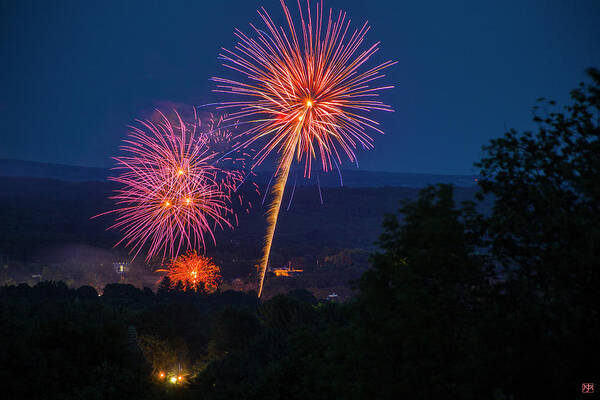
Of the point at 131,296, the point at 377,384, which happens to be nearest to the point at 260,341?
the point at 377,384

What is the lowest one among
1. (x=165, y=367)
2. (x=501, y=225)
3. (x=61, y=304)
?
(x=165, y=367)

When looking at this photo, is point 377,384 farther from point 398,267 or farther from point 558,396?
point 558,396

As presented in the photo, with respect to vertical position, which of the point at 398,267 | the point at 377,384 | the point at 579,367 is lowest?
the point at 377,384

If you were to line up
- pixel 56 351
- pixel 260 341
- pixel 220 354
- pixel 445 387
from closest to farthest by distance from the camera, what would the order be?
pixel 445 387 < pixel 56 351 < pixel 260 341 < pixel 220 354

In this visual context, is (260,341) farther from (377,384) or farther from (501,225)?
(501,225)

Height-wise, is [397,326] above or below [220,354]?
above

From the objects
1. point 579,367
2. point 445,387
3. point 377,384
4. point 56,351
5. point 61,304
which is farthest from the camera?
point 61,304

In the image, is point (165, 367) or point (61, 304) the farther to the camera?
point (61, 304)

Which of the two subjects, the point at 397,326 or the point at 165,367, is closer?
the point at 397,326

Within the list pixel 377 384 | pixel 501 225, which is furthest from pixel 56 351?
pixel 501 225
